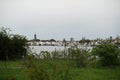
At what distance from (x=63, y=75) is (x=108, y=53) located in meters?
8.47

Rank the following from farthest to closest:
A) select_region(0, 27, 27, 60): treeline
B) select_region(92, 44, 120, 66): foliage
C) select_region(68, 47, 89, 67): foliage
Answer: select_region(0, 27, 27, 60): treeline → select_region(92, 44, 120, 66): foliage → select_region(68, 47, 89, 67): foliage

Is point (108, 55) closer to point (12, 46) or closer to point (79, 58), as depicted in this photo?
point (79, 58)

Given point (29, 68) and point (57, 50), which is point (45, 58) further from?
point (57, 50)

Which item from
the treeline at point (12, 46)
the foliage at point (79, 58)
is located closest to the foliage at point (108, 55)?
the foliage at point (79, 58)

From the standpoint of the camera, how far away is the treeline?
68.1ft

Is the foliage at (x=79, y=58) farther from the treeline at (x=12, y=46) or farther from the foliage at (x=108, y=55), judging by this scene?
the treeline at (x=12, y=46)

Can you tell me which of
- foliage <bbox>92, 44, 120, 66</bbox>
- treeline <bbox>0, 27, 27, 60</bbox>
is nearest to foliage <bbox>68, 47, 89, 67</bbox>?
foliage <bbox>92, 44, 120, 66</bbox>

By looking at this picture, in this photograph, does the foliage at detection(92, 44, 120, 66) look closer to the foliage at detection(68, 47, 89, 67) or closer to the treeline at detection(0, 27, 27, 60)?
the foliage at detection(68, 47, 89, 67)

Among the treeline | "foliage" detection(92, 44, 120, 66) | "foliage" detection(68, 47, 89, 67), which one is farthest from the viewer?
the treeline

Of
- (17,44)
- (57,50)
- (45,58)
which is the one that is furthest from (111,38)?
(45,58)

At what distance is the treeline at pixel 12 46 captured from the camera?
20.8 metres

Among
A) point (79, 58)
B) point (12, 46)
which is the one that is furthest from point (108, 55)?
point (12, 46)

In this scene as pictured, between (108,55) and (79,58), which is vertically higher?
(108,55)

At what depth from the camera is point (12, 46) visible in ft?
68.7
